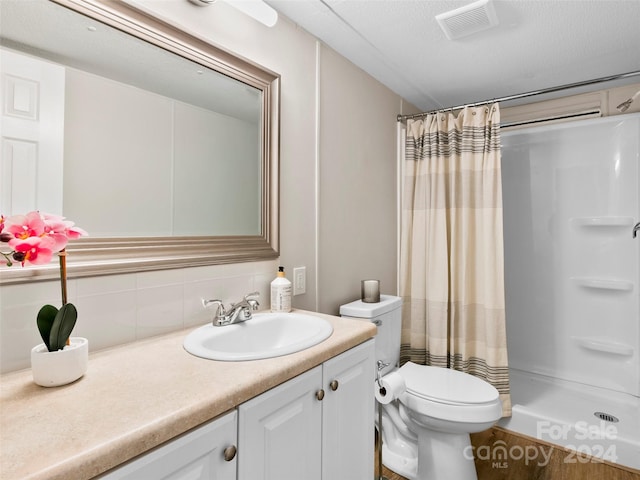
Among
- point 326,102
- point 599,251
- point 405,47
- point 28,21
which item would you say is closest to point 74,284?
point 28,21

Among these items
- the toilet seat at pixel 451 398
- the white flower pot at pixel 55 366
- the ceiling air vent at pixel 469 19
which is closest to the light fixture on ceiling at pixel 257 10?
the ceiling air vent at pixel 469 19

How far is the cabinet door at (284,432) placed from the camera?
808mm

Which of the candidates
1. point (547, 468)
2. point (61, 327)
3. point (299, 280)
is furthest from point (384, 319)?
point (61, 327)

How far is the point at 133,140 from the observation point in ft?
3.58

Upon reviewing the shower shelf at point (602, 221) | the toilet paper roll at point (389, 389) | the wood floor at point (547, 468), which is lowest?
the wood floor at point (547, 468)

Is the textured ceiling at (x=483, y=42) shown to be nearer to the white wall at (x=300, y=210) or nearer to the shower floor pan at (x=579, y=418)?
the white wall at (x=300, y=210)

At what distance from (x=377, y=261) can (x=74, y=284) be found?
1.72 meters

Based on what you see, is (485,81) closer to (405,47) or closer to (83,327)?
(405,47)

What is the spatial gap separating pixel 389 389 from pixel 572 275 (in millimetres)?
1780

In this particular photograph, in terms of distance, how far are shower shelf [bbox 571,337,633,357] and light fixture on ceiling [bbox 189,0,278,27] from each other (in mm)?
2716

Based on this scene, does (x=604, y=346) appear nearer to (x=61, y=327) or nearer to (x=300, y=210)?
(x=300, y=210)

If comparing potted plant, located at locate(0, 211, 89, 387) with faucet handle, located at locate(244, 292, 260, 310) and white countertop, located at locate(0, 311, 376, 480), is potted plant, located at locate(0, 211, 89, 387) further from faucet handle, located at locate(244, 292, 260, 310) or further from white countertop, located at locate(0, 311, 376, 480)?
faucet handle, located at locate(244, 292, 260, 310)

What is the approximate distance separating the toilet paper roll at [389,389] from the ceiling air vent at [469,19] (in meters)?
1.64

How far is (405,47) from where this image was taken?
1.92 metres
